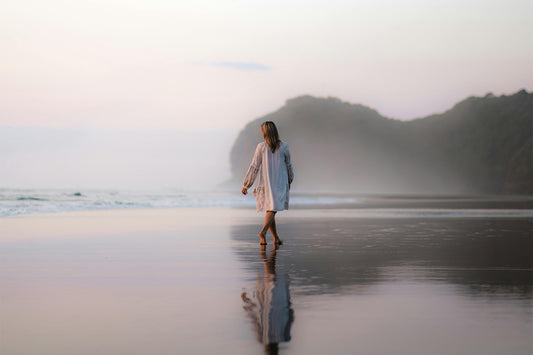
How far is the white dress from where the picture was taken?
1062cm

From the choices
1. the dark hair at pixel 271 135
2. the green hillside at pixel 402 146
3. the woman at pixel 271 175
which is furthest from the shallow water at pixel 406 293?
the green hillside at pixel 402 146

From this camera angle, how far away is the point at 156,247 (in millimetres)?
10250

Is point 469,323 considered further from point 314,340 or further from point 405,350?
point 314,340

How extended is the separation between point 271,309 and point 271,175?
5843 mm

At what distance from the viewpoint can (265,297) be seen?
549 centimetres

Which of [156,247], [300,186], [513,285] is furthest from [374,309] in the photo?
[300,186]

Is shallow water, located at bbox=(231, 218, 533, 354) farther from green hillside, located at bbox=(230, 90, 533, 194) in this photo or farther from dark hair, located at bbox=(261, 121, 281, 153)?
green hillside, located at bbox=(230, 90, 533, 194)

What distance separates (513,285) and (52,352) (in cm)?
441

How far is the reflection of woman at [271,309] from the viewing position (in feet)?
13.0

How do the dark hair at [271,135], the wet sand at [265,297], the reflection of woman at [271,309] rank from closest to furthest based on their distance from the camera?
the wet sand at [265,297] → the reflection of woman at [271,309] → the dark hair at [271,135]

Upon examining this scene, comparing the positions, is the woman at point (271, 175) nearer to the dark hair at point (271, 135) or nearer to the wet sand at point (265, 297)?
the dark hair at point (271, 135)

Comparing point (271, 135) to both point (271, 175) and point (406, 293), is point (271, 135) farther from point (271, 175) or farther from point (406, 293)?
point (406, 293)

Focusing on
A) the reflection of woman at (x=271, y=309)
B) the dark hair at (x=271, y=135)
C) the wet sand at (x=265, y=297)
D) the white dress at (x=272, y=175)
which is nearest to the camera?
the wet sand at (x=265, y=297)

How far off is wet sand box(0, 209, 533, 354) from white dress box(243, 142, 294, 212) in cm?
75
